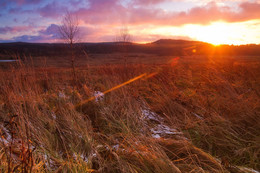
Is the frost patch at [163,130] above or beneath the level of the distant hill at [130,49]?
beneath

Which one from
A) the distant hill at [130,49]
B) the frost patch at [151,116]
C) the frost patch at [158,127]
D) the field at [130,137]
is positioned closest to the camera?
the field at [130,137]

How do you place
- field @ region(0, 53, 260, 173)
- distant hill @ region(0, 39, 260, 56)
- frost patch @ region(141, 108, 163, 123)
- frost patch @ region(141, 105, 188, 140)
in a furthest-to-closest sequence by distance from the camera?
distant hill @ region(0, 39, 260, 56) → frost patch @ region(141, 108, 163, 123) → frost patch @ region(141, 105, 188, 140) → field @ region(0, 53, 260, 173)

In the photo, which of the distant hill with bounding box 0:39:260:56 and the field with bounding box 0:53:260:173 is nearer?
the field with bounding box 0:53:260:173

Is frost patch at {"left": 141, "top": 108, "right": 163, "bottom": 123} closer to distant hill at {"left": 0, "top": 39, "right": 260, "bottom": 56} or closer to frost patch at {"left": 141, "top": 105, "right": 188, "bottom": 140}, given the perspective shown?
frost patch at {"left": 141, "top": 105, "right": 188, "bottom": 140}

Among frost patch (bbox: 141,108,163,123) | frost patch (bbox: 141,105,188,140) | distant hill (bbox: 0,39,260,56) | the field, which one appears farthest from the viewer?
A: distant hill (bbox: 0,39,260,56)

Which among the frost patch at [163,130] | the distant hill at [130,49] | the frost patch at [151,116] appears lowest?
the frost patch at [163,130]

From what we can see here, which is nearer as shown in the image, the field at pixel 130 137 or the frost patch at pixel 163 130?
the field at pixel 130 137

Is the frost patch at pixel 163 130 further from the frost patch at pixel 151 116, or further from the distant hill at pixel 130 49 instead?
the distant hill at pixel 130 49

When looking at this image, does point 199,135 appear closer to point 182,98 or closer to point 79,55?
point 182,98

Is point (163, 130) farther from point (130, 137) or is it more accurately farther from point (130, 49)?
point (130, 49)

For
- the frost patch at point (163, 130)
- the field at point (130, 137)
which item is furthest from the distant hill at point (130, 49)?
the frost patch at point (163, 130)

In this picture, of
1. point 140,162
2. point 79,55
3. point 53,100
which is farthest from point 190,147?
point 79,55

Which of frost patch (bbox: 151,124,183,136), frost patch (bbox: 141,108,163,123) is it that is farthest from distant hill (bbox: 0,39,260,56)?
frost patch (bbox: 151,124,183,136)

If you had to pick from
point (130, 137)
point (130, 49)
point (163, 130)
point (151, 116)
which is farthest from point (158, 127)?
point (130, 49)
